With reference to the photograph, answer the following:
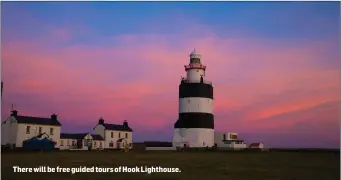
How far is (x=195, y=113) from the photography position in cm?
4756

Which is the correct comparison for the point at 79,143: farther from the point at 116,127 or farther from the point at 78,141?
the point at 116,127

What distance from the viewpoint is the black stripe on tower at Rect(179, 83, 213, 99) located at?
48250 millimetres

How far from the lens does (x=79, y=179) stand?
1451cm

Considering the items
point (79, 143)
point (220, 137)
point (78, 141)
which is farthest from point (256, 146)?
point (78, 141)

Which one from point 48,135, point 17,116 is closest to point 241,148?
point 48,135

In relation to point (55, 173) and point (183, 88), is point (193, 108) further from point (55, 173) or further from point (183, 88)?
point (55, 173)

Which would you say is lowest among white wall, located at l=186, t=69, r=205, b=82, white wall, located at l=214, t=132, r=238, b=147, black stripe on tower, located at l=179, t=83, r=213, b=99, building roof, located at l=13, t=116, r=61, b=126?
white wall, located at l=214, t=132, r=238, b=147

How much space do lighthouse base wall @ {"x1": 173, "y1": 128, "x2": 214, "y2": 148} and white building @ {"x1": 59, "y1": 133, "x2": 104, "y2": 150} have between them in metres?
18.0

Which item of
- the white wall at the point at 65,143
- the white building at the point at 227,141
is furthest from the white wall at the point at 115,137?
the white building at the point at 227,141

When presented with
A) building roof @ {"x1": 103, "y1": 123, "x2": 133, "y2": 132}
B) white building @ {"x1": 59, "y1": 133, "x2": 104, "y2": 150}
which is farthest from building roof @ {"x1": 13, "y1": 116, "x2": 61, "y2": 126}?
building roof @ {"x1": 103, "y1": 123, "x2": 133, "y2": 132}

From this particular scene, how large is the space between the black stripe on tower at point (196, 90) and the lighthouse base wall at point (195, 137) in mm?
4246

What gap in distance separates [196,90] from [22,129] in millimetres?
24283

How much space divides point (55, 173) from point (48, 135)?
136 feet

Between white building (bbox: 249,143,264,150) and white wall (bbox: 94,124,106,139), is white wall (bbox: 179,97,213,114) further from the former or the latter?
white wall (bbox: 94,124,106,139)
